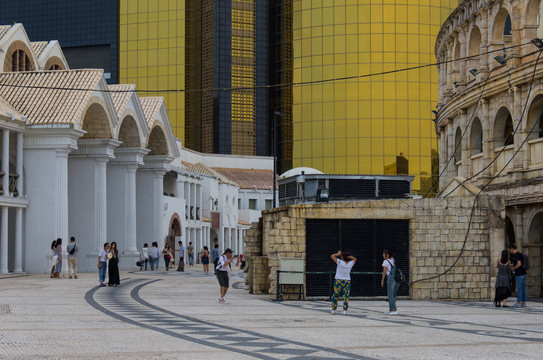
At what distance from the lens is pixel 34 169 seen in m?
39.1

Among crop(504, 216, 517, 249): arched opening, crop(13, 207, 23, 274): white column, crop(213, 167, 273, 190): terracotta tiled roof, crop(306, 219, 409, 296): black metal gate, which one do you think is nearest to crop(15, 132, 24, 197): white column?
crop(13, 207, 23, 274): white column

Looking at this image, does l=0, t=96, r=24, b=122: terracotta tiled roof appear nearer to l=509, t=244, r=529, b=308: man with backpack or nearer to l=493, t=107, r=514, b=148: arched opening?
l=493, t=107, r=514, b=148: arched opening

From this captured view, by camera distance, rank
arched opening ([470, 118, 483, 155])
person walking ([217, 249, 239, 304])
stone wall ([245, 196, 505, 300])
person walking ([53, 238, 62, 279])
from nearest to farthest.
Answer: person walking ([217, 249, 239, 304])
stone wall ([245, 196, 505, 300])
arched opening ([470, 118, 483, 155])
person walking ([53, 238, 62, 279])

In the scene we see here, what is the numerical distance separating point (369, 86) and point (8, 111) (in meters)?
64.0

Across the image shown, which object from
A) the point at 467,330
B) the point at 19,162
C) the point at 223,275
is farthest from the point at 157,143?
the point at 467,330

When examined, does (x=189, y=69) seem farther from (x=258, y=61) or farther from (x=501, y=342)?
(x=501, y=342)

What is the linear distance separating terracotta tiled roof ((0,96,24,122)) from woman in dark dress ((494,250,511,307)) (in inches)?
824

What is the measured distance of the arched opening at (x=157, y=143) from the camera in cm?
5369

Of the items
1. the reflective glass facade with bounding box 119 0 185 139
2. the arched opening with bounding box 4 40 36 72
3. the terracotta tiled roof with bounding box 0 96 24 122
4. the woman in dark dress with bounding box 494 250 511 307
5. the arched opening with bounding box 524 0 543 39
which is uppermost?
the reflective glass facade with bounding box 119 0 185 139

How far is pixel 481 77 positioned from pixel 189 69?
76258mm

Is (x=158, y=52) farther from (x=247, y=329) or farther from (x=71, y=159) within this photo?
A: (x=247, y=329)

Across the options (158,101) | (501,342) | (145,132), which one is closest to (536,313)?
(501,342)

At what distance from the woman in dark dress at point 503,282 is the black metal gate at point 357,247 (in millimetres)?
2814

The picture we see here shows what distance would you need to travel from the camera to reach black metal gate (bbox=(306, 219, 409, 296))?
25234mm
